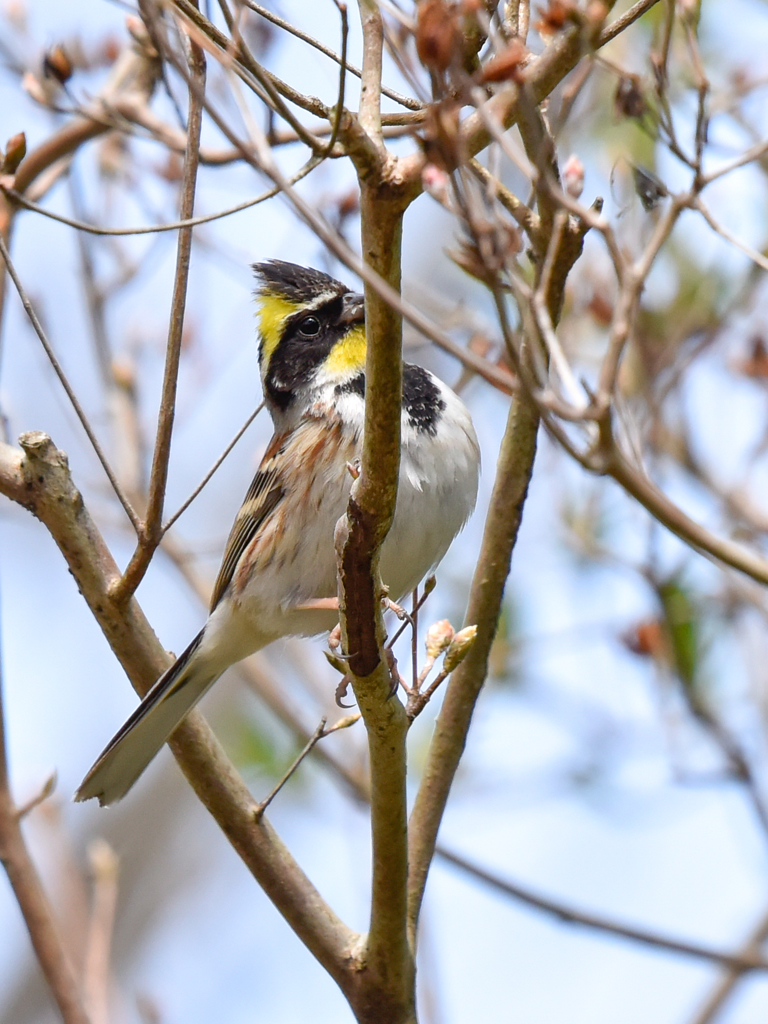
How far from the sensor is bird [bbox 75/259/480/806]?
12.6 feet

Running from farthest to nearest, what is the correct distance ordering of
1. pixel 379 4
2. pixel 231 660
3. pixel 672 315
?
pixel 672 315, pixel 231 660, pixel 379 4

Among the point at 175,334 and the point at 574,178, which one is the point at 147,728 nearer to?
the point at 175,334

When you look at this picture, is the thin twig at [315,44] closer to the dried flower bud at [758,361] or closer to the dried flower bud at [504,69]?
the dried flower bud at [504,69]

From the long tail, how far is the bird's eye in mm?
1215

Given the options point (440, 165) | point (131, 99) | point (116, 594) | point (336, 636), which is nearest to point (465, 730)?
point (336, 636)

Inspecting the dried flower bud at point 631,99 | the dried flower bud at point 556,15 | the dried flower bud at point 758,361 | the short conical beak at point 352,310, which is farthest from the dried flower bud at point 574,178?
the dried flower bud at point 758,361

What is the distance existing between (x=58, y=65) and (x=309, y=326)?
1.22 metres

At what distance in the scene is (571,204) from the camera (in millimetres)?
2217

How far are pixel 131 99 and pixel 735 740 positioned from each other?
3.46 m

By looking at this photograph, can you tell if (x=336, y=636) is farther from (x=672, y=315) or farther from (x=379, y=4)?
(x=672, y=315)

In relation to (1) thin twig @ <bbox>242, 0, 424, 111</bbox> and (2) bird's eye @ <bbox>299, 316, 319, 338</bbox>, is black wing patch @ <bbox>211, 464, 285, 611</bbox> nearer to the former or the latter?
(2) bird's eye @ <bbox>299, 316, 319, 338</bbox>

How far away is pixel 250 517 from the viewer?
4.43 meters

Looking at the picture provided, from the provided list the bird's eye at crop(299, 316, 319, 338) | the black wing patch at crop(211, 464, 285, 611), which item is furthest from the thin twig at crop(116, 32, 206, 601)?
the bird's eye at crop(299, 316, 319, 338)

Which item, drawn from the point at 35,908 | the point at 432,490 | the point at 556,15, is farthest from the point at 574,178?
the point at 35,908
